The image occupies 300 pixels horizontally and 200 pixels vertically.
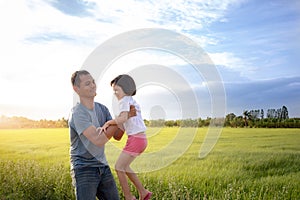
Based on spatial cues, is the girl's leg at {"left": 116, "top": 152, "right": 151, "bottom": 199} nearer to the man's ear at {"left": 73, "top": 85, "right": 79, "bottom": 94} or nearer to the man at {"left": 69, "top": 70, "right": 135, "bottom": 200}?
the man at {"left": 69, "top": 70, "right": 135, "bottom": 200}

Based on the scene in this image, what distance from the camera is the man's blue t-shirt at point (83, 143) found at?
365 centimetres

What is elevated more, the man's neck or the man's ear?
the man's ear

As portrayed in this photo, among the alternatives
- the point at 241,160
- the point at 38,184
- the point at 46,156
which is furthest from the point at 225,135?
the point at 38,184

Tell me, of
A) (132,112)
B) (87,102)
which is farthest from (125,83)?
(87,102)

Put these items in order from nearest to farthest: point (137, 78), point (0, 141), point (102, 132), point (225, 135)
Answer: point (102, 132) → point (137, 78) → point (225, 135) → point (0, 141)

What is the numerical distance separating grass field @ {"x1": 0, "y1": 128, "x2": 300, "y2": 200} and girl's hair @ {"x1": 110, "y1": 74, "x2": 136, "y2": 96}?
0.54 metres

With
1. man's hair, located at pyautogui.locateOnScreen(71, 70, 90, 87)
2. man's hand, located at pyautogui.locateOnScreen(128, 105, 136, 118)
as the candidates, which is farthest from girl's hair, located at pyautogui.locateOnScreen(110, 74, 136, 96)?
man's hair, located at pyautogui.locateOnScreen(71, 70, 90, 87)

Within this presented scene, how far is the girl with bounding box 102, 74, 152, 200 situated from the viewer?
3.56 meters

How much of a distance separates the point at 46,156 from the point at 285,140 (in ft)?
20.9

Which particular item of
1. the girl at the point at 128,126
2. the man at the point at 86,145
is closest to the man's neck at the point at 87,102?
the man at the point at 86,145

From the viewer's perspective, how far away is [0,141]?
14.6m

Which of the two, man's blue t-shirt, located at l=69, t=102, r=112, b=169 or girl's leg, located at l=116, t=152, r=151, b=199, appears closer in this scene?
man's blue t-shirt, located at l=69, t=102, r=112, b=169

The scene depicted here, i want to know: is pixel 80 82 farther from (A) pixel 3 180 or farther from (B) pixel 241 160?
(B) pixel 241 160

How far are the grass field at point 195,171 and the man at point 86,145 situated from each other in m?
0.49
